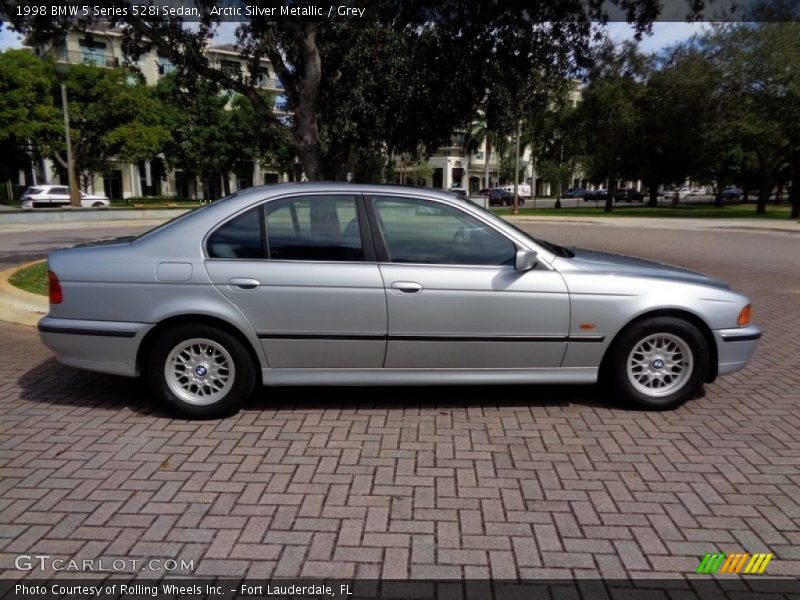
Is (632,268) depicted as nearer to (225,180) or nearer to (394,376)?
(394,376)

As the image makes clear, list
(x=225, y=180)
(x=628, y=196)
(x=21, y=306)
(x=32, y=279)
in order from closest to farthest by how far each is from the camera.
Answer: (x=21, y=306)
(x=32, y=279)
(x=225, y=180)
(x=628, y=196)

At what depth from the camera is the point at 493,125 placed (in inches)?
438

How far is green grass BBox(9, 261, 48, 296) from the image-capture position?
834cm

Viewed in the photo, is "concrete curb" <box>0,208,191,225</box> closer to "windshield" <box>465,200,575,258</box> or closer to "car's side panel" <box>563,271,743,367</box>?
"windshield" <box>465,200,575,258</box>

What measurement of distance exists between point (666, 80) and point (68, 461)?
39817 mm

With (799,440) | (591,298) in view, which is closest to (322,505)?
(591,298)

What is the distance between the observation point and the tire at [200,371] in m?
4.27

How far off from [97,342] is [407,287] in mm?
2220

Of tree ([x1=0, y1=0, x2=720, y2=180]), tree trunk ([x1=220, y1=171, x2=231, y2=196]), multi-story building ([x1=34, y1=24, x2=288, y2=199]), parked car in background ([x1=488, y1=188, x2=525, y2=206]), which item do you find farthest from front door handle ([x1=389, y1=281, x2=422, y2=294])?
parked car in background ([x1=488, y1=188, x2=525, y2=206])

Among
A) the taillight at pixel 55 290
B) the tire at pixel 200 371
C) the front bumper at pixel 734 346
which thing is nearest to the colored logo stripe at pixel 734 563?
the front bumper at pixel 734 346

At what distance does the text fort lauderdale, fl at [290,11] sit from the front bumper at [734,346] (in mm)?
7654

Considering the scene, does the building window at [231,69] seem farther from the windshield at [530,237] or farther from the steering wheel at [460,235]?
the steering wheel at [460,235]

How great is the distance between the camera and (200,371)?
4336mm

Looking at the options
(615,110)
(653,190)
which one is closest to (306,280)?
(615,110)
